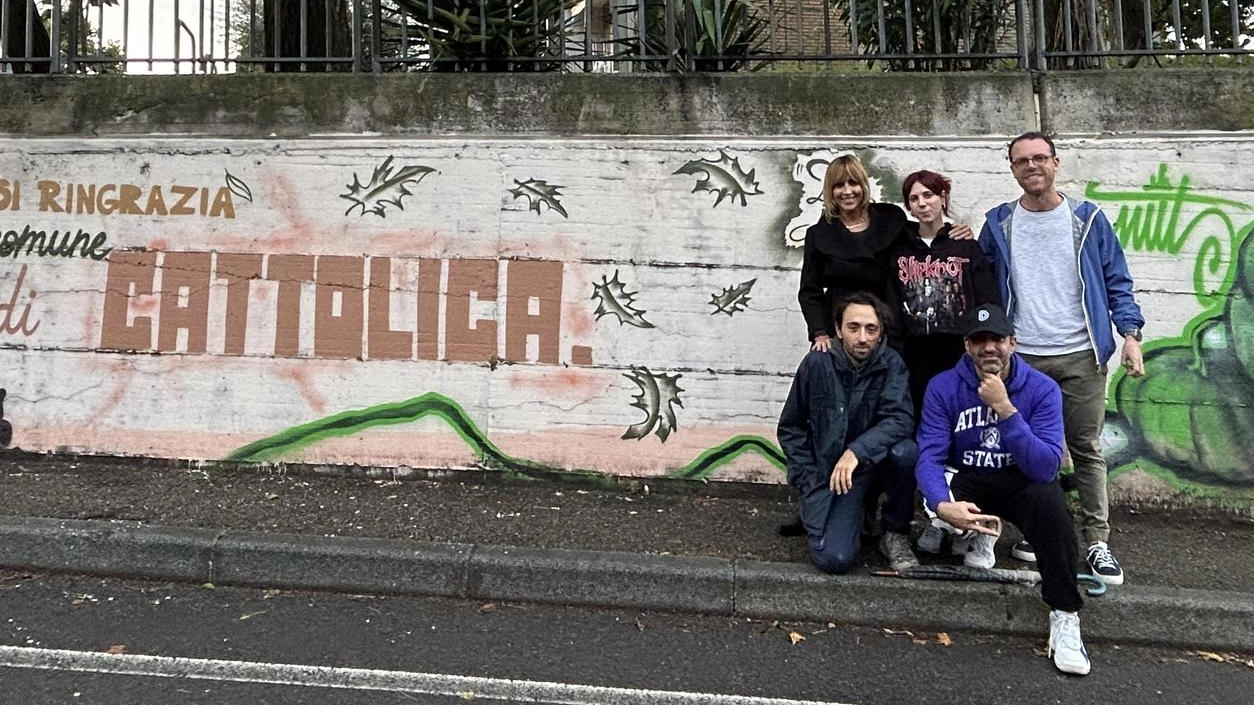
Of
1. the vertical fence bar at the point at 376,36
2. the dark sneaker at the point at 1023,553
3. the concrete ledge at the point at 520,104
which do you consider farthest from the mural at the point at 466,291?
the dark sneaker at the point at 1023,553

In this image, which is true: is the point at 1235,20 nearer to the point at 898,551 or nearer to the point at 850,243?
the point at 850,243

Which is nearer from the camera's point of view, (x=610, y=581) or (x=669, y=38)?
(x=610, y=581)

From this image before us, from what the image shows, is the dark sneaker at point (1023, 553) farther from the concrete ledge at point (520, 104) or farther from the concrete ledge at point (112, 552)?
the concrete ledge at point (112, 552)

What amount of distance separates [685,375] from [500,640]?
1.94 meters

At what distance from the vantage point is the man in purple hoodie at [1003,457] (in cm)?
293

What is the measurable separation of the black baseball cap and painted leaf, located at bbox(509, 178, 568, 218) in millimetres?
2406

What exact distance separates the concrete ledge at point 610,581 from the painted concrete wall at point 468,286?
1.13 metres

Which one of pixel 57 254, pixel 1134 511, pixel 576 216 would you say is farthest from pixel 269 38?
pixel 1134 511

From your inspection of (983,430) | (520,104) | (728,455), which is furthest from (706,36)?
(983,430)

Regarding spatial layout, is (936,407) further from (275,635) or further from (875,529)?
(275,635)

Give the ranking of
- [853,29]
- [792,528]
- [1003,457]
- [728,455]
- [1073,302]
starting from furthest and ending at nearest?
1. [853,29]
2. [728,455]
3. [792,528]
4. [1073,302]
5. [1003,457]

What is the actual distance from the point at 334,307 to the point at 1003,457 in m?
3.59

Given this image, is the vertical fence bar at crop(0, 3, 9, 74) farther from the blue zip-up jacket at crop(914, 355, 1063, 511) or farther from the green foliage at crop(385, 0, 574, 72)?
the blue zip-up jacket at crop(914, 355, 1063, 511)

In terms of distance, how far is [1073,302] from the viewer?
3.38 meters
